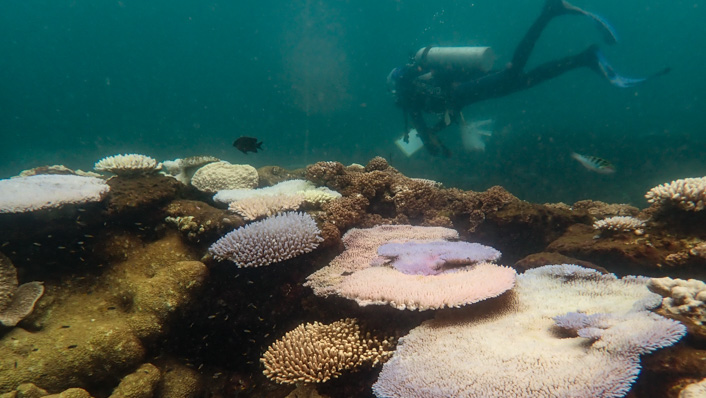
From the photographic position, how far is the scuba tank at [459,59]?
1343cm

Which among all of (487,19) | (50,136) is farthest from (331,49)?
(50,136)

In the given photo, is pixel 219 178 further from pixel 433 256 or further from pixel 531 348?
pixel 531 348

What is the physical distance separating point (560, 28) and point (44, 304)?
172110mm

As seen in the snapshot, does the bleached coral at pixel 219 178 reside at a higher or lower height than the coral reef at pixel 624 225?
higher

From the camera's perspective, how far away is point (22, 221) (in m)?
4.38

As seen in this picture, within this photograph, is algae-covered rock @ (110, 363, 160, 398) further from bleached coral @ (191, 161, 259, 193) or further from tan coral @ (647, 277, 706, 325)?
tan coral @ (647, 277, 706, 325)

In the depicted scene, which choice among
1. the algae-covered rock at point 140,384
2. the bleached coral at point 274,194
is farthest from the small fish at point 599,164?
the algae-covered rock at point 140,384

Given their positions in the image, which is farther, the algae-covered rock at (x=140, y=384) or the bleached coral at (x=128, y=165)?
the bleached coral at (x=128, y=165)

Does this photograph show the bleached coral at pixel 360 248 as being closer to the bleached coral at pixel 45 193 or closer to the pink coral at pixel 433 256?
the pink coral at pixel 433 256

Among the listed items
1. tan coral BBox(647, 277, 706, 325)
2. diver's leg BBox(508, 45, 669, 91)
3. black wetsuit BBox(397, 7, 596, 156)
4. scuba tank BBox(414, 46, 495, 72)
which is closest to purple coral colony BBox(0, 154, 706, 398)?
tan coral BBox(647, 277, 706, 325)

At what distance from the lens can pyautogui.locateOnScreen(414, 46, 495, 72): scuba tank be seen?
1343 centimetres

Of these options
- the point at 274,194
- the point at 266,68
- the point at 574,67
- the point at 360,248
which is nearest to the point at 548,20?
the point at 574,67

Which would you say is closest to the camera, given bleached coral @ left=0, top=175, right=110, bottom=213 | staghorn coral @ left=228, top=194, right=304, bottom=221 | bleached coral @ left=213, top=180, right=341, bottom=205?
bleached coral @ left=0, top=175, right=110, bottom=213

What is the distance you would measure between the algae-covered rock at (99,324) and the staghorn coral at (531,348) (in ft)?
9.01
